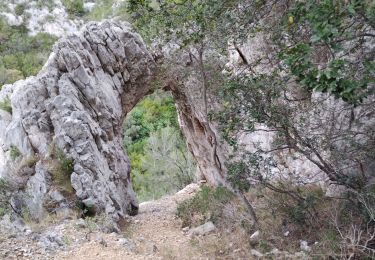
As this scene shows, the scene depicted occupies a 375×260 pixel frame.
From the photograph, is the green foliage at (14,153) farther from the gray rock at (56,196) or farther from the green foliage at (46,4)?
the green foliage at (46,4)

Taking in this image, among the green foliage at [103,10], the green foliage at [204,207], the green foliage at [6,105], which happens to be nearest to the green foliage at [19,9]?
the green foliage at [103,10]

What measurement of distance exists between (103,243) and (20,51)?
26247 millimetres

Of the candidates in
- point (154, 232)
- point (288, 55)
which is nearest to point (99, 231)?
point (154, 232)

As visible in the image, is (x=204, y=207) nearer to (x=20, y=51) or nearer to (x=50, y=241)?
(x=50, y=241)

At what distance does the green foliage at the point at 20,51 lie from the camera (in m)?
25.8

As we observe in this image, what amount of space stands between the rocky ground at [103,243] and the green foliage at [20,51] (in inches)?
729

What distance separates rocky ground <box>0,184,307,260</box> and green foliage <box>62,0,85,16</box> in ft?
107

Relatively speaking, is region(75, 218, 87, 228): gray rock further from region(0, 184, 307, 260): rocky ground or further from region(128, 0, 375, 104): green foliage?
region(128, 0, 375, 104): green foliage

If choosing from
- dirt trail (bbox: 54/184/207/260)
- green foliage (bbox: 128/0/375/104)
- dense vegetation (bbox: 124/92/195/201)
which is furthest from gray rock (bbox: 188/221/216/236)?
dense vegetation (bbox: 124/92/195/201)

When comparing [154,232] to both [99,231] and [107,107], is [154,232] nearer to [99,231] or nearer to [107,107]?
[99,231]

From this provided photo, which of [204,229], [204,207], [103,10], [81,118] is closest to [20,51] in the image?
[103,10]

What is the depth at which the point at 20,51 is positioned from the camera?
2988cm

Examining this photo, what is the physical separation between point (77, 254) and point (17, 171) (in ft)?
10.2

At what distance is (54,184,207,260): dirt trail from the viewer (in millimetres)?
6547
